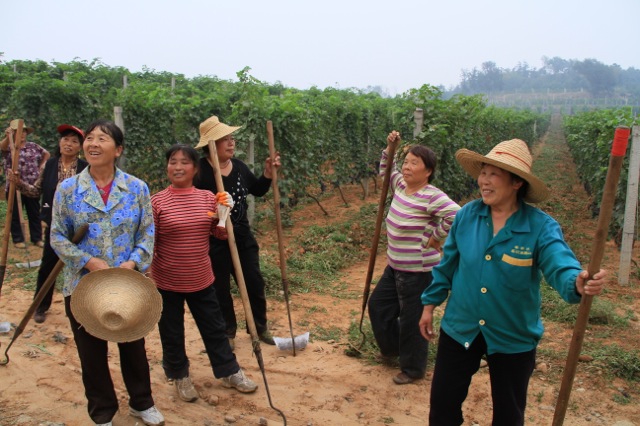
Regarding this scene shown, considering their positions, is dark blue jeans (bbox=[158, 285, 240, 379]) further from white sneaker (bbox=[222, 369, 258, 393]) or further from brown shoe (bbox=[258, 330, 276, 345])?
brown shoe (bbox=[258, 330, 276, 345])

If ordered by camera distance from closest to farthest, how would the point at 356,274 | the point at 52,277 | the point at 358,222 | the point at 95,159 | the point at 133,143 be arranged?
the point at 95,159 → the point at 52,277 → the point at 356,274 → the point at 133,143 → the point at 358,222

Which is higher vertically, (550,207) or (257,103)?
(257,103)

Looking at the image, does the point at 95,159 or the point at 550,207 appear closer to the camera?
the point at 95,159

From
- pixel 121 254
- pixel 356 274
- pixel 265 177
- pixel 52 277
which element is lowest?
pixel 356 274

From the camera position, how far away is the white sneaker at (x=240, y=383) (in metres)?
3.84

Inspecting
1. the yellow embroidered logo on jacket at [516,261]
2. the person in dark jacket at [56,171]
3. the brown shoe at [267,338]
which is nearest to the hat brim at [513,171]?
the yellow embroidered logo on jacket at [516,261]

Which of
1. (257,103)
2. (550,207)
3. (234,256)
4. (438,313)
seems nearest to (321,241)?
(257,103)

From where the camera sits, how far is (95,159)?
298 cm

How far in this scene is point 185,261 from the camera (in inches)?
138

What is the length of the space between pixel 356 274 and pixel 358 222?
8.00 ft

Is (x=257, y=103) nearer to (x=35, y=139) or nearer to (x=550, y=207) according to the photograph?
(x=35, y=139)

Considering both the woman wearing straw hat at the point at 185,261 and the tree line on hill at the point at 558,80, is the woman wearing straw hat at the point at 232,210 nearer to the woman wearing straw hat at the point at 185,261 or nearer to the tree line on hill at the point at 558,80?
the woman wearing straw hat at the point at 185,261

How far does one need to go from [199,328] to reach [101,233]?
1.07 meters

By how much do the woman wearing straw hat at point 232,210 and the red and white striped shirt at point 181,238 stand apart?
1.77 ft
